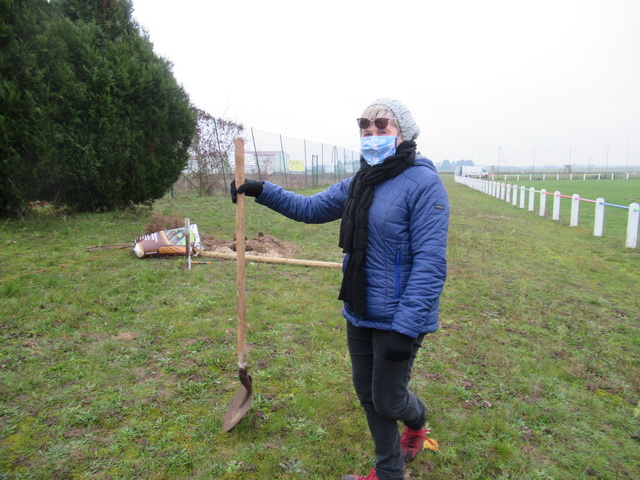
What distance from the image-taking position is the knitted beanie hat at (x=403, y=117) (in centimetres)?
218

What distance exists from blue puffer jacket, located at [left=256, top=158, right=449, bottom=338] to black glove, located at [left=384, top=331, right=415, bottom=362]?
1.3 inches

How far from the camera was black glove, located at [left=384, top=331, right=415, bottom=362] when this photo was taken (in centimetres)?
193

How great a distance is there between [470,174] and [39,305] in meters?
58.2

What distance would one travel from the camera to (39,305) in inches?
180

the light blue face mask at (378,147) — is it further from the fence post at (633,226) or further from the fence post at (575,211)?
the fence post at (575,211)

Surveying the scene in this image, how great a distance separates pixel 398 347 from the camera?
1927 mm

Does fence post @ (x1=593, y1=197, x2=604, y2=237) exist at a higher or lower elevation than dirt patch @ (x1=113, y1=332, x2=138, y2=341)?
higher

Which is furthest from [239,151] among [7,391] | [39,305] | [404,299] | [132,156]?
[132,156]

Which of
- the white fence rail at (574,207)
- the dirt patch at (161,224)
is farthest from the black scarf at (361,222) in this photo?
the white fence rail at (574,207)

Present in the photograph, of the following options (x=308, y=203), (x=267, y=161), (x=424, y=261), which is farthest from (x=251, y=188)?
(x=267, y=161)

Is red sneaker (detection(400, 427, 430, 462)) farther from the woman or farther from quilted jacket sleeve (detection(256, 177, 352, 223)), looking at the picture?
quilted jacket sleeve (detection(256, 177, 352, 223))

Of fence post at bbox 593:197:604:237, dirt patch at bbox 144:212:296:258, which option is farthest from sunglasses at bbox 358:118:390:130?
fence post at bbox 593:197:604:237

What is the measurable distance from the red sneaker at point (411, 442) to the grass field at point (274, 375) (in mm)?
92

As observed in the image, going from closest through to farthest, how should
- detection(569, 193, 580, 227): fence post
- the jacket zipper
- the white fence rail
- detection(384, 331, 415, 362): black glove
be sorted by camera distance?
detection(384, 331, 415, 362): black glove
the jacket zipper
the white fence rail
detection(569, 193, 580, 227): fence post
